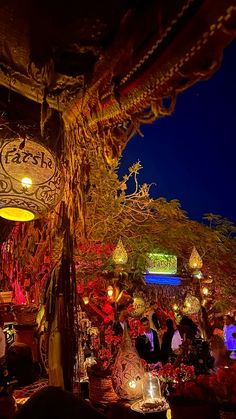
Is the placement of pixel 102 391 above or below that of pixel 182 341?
below

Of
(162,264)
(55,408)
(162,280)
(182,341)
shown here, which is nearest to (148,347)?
(182,341)

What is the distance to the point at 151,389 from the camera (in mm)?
3160

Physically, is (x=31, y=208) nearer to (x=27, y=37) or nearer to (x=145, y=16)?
(x=27, y=37)

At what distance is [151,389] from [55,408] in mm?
2042

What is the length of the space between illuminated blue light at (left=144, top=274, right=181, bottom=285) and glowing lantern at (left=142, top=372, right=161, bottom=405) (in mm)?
10569

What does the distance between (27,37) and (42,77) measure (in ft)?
0.92

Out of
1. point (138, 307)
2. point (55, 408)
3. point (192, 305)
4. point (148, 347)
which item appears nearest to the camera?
point (55, 408)

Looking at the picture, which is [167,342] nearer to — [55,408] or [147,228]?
[147,228]

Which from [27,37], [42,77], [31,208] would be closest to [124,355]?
[31,208]

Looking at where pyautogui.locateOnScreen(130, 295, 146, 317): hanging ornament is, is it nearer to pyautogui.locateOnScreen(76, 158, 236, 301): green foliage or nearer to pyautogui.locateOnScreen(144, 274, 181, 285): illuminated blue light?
pyautogui.locateOnScreen(76, 158, 236, 301): green foliage

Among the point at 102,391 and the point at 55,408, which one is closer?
the point at 55,408

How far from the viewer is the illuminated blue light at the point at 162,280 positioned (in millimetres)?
14087

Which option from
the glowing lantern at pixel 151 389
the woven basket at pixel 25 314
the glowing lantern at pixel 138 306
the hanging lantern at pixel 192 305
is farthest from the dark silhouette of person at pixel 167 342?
the glowing lantern at pixel 151 389

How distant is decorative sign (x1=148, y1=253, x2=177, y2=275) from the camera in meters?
12.3
